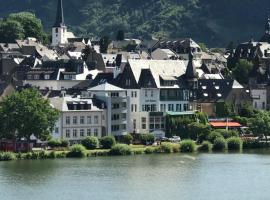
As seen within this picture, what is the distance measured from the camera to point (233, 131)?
105 meters

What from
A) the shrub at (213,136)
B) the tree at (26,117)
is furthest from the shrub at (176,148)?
the tree at (26,117)

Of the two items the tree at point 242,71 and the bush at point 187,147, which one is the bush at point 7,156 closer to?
the bush at point 187,147

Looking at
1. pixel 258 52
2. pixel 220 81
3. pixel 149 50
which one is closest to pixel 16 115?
pixel 220 81

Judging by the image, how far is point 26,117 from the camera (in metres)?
93.2

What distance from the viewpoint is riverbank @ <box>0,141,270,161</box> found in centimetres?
9106

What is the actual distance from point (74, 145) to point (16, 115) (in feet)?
15.3

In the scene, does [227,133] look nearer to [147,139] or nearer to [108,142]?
[147,139]

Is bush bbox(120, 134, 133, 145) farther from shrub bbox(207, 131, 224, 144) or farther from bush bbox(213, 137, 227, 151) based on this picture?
bush bbox(213, 137, 227, 151)

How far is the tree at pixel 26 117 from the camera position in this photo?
93.3 m

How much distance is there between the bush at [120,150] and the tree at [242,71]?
37.3 meters

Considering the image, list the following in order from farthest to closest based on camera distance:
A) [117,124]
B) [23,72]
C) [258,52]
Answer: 1. [258,52]
2. [23,72]
3. [117,124]

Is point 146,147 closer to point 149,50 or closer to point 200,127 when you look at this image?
point 200,127

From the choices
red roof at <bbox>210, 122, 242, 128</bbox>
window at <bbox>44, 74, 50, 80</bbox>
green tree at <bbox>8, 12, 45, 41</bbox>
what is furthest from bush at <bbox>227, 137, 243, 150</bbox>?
green tree at <bbox>8, 12, 45, 41</bbox>

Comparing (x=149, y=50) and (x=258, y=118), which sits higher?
(x=149, y=50)
